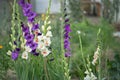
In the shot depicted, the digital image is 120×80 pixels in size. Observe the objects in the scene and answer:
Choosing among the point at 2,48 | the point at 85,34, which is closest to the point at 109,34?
the point at 85,34

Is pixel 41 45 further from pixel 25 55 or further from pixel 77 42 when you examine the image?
pixel 77 42

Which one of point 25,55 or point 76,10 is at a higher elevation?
point 76,10

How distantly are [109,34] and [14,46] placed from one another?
4850 mm

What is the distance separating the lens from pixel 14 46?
3.14 m

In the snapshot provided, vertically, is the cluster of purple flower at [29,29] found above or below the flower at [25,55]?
above

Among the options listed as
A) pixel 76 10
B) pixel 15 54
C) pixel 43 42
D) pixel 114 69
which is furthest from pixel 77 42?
pixel 43 42

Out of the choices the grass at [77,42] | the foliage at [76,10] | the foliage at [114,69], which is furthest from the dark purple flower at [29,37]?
the foliage at [76,10]

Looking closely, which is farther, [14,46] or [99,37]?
[14,46]

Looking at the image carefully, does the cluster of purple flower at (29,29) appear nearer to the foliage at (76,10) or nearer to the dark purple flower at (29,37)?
the dark purple flower at (29,37)

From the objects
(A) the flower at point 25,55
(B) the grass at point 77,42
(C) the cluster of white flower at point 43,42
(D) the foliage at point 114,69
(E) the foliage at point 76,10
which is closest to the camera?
(C) the cluster of white flower at point 43,42

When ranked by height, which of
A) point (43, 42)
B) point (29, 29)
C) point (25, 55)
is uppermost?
point (29, 29)

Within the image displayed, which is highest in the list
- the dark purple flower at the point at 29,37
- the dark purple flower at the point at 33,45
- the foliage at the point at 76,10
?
the foliage at the point at 76,10

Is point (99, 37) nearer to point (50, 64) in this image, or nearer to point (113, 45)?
point (50, 64)

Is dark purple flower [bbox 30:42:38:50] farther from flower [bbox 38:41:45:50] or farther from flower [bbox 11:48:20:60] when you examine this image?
flower [bbox 11:48:20:60]
